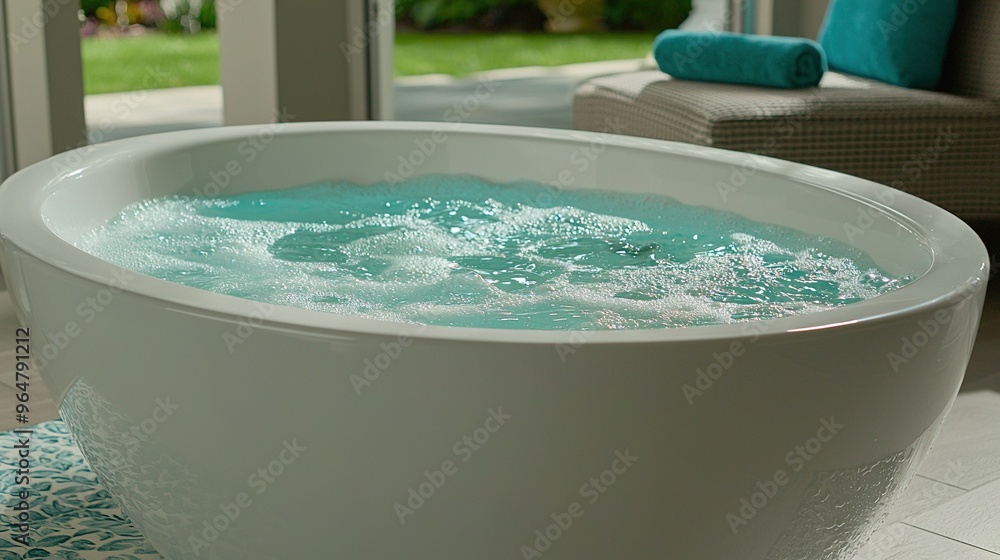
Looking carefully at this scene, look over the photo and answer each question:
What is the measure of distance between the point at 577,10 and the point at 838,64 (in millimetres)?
6208

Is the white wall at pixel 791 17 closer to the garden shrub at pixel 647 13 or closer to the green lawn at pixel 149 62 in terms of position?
the green lawn at pixel 149 62

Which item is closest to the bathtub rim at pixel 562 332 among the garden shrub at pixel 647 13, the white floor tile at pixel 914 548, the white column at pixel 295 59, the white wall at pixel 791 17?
the white floor tile at pixel 914 548

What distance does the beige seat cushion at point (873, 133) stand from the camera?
8.20 feet

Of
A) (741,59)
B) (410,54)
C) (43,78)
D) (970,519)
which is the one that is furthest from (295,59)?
(410,54)

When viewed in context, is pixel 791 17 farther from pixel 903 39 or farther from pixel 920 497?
pixel 920 497

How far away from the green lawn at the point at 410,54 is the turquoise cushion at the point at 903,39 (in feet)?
15.4

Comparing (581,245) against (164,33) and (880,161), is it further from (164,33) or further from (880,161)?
(164,33)

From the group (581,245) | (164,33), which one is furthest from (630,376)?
(164,33)

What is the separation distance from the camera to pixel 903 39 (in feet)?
9.34

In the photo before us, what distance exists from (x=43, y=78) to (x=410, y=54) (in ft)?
18.1

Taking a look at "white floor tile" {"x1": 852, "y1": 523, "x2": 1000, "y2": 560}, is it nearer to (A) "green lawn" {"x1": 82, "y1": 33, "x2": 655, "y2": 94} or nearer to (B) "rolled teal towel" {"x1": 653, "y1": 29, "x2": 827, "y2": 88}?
(B) "rolled teal towel" {"x1": 653, "y1": 29, "x2": 827, "y2": 88}

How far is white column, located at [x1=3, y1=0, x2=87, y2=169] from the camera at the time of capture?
3.13 meters

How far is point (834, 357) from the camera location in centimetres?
99

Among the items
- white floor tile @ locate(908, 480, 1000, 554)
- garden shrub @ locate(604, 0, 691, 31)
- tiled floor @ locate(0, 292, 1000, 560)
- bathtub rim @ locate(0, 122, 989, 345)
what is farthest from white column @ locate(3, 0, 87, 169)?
garden shrub @ locate(604, 0, 691, 31)
